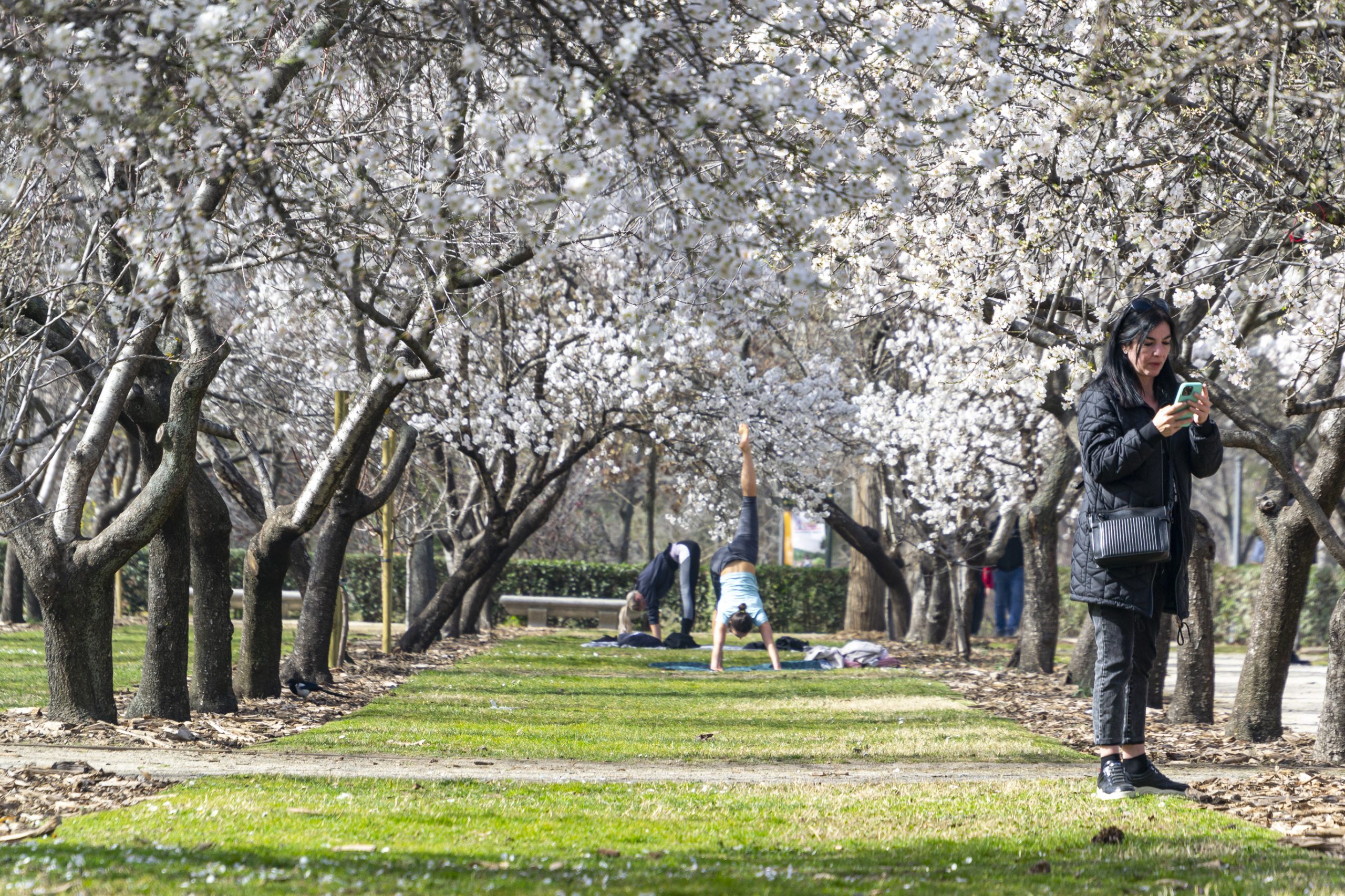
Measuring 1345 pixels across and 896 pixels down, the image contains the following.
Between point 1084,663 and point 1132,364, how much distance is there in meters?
6.98

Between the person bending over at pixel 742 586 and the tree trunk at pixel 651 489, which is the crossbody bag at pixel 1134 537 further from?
the tree trunk at pixel 651 489

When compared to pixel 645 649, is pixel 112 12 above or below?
above

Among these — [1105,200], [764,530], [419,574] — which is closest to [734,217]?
[1105,200]

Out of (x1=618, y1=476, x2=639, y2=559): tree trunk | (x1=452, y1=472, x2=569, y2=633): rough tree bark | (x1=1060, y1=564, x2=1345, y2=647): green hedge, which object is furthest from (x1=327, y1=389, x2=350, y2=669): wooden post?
(x1=618, y1=476, x2=639, y2=559): tree trunk

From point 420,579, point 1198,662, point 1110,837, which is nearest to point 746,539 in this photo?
point 1198,662

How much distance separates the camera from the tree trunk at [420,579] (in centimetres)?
1912

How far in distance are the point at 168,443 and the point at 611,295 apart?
23.3ft

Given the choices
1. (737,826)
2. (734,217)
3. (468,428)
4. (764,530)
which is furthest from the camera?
(764,530)

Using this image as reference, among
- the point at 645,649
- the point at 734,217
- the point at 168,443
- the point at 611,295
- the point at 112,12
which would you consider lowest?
the point at 645,649

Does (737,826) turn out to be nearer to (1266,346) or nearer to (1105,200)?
(1105,200)

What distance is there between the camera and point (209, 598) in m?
9.05

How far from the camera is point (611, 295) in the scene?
1439 cm

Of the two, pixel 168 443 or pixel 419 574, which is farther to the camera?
pixel 419 574

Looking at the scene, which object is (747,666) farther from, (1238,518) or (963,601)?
(1238,518)
